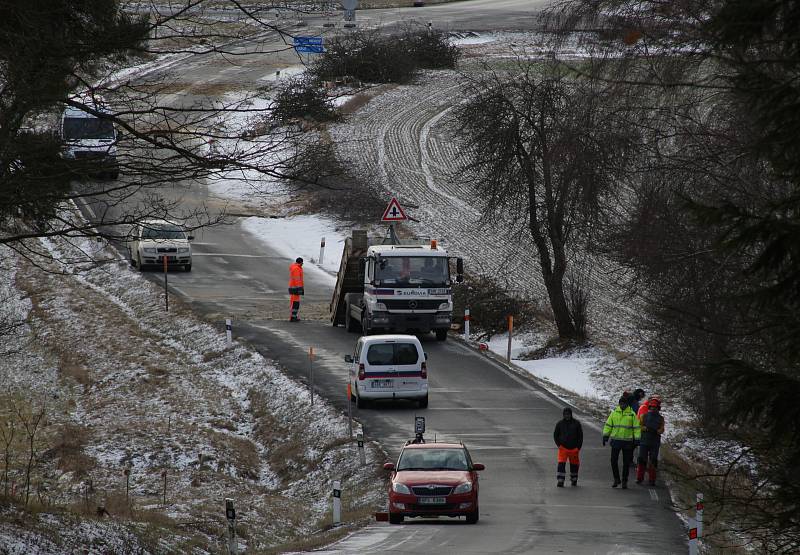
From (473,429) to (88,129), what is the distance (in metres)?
13.7

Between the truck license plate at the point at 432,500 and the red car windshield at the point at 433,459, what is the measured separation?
73cm

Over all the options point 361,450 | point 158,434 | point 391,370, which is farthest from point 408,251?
point 361,450

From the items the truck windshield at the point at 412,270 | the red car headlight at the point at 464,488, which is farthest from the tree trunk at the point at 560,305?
the red car headlight at the point at 464,488

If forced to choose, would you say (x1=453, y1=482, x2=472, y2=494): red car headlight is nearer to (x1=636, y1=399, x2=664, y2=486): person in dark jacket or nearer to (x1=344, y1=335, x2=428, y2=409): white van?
(x1=636, y1=399, x2=664, y2=486): person in dark jacket

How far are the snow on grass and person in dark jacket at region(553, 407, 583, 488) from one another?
23.6m

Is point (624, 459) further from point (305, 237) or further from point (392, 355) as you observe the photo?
point (305, 237)

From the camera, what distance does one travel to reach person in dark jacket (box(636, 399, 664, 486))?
19656 mm

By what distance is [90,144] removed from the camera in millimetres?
11031

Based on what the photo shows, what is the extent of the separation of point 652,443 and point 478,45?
5969 cm

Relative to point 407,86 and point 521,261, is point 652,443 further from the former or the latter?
point 407,86

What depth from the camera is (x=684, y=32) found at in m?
18.2

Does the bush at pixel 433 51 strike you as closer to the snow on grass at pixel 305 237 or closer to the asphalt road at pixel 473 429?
the snow on grass at pixel 305 237

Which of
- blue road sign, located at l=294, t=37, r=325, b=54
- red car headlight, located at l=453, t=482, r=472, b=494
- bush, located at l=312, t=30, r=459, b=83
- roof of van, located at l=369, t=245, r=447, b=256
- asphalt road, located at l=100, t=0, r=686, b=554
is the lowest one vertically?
asphalt road, located at l=100, t=0, r=686, b=554

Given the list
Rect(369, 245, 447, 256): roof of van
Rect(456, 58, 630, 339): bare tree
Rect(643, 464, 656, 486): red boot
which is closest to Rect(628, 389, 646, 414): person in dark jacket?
Rect(643, 464, 656, 486): red boot
